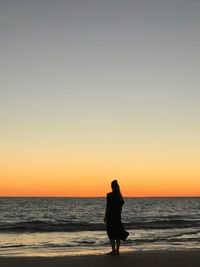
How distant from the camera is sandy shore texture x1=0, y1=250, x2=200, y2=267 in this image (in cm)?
979

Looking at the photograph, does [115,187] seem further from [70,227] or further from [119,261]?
[70,227]

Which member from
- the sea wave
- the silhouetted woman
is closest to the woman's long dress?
the silhouetted woman

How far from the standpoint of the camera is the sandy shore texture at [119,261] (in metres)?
9.79

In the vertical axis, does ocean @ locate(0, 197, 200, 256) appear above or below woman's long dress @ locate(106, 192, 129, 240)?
below

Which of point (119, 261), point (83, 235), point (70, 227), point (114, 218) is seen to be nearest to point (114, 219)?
point (114, 218)

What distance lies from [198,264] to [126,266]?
1658 mm

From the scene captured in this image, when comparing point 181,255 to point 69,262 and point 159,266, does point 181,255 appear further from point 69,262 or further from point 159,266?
point 69,262

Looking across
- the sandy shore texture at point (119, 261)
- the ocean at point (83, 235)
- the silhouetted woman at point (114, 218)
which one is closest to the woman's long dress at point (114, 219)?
the silhouetted woman at point (114, 218)

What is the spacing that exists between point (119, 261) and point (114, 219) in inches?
54.1

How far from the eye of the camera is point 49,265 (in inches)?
389

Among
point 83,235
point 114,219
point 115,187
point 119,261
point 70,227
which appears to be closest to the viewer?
point 119,261

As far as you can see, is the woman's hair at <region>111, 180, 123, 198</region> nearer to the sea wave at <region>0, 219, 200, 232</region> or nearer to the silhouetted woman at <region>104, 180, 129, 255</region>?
the silhouetted woman at <region>104, 180, 129, 255</region>

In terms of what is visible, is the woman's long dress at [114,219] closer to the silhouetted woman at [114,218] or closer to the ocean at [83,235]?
the silhouetted woman at [114,218]

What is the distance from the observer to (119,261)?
33.3 ft
